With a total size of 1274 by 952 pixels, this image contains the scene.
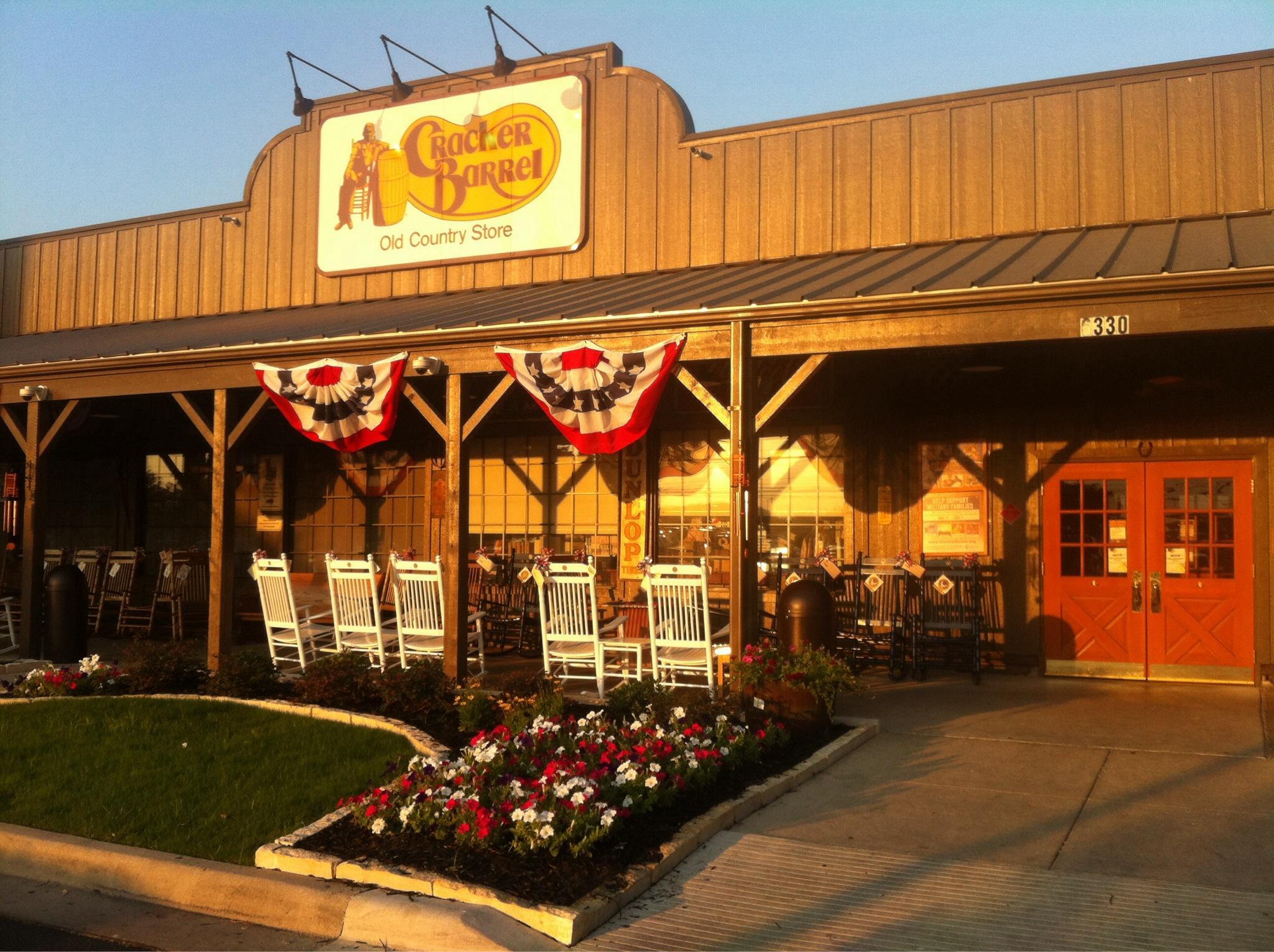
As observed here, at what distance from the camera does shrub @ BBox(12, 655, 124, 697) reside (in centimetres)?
864

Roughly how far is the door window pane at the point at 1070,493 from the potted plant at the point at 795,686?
3942 mm

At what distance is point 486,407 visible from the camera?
9.23 metres

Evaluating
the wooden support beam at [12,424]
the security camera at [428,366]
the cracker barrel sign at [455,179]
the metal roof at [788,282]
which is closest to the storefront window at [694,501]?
the metal roof at [788,282]

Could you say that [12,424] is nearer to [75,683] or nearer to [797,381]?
[75,683]

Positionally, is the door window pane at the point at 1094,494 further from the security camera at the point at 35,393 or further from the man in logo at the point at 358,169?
the security camera at the point at 35,393

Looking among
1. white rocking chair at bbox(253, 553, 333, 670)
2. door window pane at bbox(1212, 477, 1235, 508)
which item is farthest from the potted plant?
door window pane at bbox(1212, 477, 1235, 508)

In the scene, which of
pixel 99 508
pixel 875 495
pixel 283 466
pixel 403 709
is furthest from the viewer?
pixel 99 508

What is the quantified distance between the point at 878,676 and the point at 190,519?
9.88 metres

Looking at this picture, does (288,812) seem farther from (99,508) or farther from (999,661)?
(99,508)

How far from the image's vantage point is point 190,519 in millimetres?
15273

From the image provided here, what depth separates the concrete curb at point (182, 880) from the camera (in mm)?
4711

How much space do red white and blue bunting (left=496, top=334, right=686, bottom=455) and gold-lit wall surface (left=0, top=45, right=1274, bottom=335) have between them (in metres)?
3.05

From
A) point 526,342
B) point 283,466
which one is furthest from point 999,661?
point 283,466

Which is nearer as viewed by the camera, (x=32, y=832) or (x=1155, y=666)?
(x=32, y=832)
